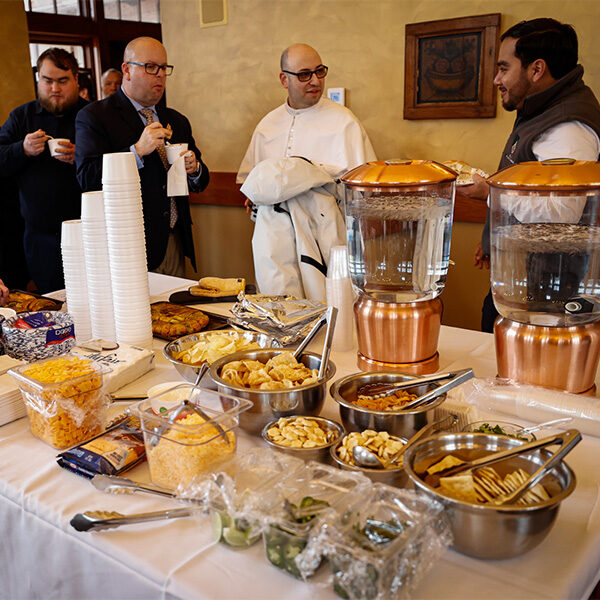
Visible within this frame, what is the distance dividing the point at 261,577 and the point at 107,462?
0.32 meters

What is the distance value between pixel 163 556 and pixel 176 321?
843 millimetres

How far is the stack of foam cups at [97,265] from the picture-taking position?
1330 millimetres

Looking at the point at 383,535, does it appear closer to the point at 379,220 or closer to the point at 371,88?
the point at 379,220

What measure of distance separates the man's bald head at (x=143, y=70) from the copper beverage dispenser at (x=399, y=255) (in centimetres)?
165

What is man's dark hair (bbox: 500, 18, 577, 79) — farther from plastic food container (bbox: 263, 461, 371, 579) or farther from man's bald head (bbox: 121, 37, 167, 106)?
plastic food container (bbox: 263, 461, 371, 579)

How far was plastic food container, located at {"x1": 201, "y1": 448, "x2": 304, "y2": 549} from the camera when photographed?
2.28ft

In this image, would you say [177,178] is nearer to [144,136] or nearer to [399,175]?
[144,136]

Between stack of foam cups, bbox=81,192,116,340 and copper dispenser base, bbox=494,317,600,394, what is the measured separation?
845mm

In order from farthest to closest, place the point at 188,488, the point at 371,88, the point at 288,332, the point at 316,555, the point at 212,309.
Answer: the point at 371,88, the point at 212,309, the point at 288,332, the point at 188,488, the point at 316,555

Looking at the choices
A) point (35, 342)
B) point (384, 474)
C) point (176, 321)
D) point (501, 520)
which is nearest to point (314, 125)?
point (176, 321)

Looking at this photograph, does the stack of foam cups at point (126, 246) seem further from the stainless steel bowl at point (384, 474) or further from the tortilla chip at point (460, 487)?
the tortilla chip at point (460, 487)

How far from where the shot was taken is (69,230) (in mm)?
1392

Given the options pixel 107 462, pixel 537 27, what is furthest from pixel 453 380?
pixel 537 27

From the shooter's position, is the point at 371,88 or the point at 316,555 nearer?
the point at 316,555
